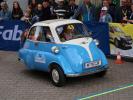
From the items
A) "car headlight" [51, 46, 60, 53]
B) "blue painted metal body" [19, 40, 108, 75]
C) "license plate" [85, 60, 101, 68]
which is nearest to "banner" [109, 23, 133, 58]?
"blue painted metal body" [19, 40, 108, 75]

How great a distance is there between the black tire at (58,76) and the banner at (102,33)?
3.69 m

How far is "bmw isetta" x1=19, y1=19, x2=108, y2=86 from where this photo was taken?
35.1 feet

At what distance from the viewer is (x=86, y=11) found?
15023mm

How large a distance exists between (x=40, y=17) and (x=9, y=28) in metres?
1.39

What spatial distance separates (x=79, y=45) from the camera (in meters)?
11.0

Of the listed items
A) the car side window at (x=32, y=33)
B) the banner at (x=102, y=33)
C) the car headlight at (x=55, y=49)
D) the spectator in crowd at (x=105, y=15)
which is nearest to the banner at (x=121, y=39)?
the banner at (x=102, y=33)

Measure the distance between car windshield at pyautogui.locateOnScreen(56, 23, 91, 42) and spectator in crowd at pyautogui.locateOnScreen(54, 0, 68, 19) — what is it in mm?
3769

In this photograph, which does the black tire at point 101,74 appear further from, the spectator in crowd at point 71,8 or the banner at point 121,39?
the spectator in crowd at point 71,8

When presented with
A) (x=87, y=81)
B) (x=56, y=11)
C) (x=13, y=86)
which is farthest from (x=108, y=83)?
(x=56, y=11)

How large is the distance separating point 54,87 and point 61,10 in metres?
5.24

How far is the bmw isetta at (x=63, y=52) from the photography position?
10688 millimetres

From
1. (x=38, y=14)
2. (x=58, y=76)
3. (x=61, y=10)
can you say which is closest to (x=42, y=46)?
(x=58, y=76)

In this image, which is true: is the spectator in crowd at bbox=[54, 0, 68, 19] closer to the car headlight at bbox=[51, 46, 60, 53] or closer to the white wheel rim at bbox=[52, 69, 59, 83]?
the car headlight at bbox=[51, 46, 60, 53]

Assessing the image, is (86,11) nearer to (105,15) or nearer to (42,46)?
(105,15)
